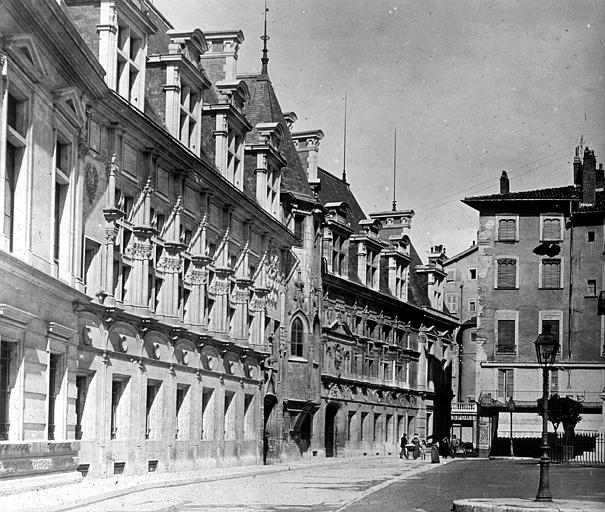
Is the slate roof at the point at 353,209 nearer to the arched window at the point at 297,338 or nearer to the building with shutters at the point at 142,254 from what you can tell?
the arched window at the point at 297,338

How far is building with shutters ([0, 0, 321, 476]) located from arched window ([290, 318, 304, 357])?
0.28ft

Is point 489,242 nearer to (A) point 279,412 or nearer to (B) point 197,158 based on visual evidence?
(A) point 279,412

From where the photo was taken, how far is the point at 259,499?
19750 millimetres

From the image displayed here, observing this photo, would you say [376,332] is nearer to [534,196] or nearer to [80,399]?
[534,196]

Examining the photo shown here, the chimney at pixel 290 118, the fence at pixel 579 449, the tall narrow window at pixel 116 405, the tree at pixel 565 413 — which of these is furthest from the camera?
the tree at pixel 565 413

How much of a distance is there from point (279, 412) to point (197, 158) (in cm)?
1476

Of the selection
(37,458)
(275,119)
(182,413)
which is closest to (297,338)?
(275,119)

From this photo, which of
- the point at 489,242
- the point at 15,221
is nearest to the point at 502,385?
the point at 489,242

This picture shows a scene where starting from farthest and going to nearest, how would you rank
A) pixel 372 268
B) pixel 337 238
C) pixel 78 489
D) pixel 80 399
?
pixel 372 268 → pixel 337 238 → pixel 80 399 → pixel 78 489

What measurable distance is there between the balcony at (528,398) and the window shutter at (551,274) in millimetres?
5945

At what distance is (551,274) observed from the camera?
5916cm

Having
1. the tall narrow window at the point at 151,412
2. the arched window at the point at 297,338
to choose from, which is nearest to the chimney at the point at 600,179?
the arched window at the point at 297,338

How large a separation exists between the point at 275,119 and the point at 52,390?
2576 cm

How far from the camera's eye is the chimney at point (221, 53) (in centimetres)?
3844
